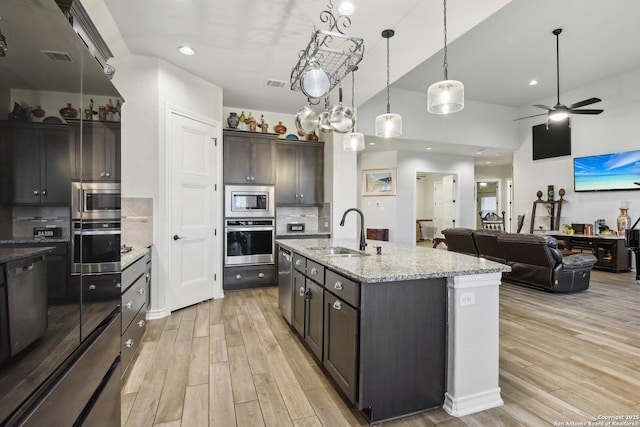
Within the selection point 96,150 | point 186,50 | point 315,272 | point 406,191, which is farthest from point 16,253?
point 406,191

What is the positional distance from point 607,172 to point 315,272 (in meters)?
7.39

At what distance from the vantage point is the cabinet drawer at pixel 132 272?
2.20 metres

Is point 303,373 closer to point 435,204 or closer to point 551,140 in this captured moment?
point 551,140

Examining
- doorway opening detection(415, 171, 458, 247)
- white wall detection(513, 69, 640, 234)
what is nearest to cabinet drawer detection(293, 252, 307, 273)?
doorway opening detection(415, 171, 458, 247)

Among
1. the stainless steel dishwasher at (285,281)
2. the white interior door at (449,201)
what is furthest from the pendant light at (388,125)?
the white interior door at (449,201)

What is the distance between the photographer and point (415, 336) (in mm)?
1840

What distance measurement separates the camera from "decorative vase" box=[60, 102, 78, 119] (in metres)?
0.85

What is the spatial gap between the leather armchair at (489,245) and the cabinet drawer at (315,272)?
12.3 ft

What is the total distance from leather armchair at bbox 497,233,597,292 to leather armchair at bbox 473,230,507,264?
169 mm

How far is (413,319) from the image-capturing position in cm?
183

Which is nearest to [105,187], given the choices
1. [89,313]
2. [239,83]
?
[89,313]

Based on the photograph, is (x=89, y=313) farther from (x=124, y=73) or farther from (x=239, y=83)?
(x=239, y=83)

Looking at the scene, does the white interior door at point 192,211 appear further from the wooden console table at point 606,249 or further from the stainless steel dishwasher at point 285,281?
the wooden console table at point 606,249

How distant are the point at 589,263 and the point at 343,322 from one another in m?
4.56
